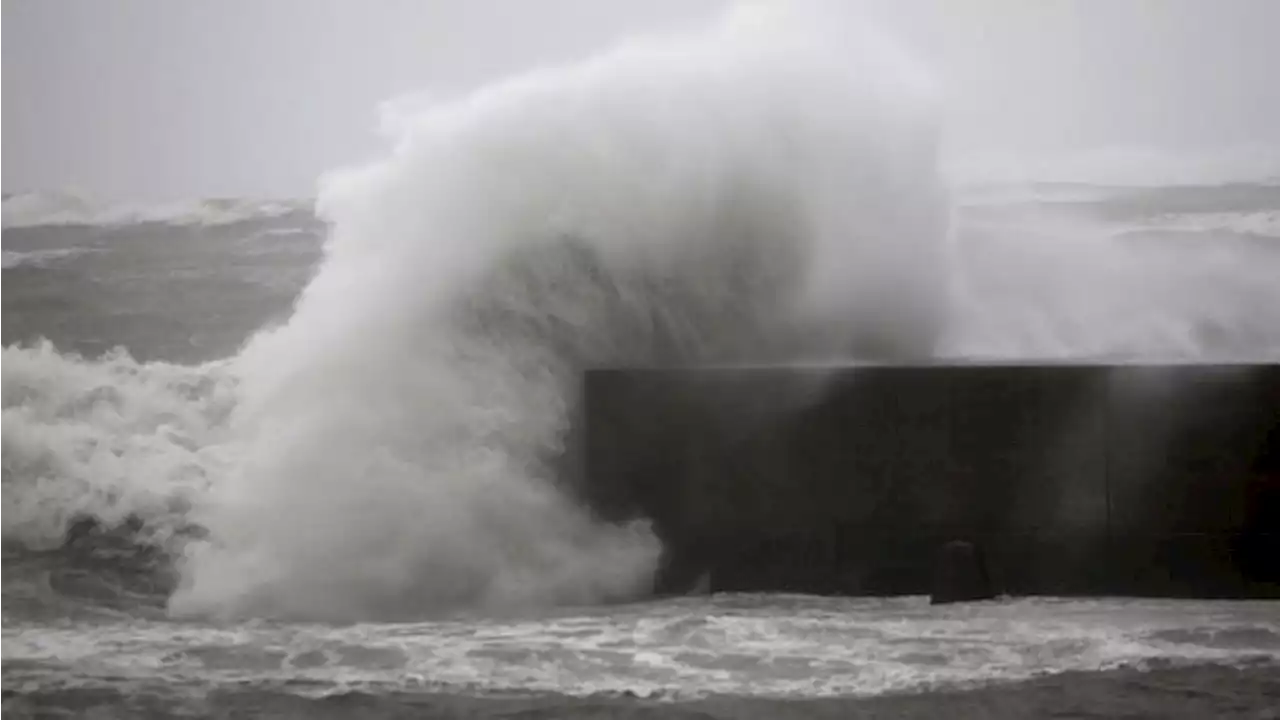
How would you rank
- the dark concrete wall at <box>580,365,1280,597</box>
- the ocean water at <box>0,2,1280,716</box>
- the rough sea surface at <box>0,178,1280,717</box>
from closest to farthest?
the rough sea surface at <box>0,178,1280,717</box>, the ocean water at <box>0,2,1280,716</box>, the dark concrete wall at <box>580,365,1280,597</box>

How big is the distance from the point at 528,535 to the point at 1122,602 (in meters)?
1.87

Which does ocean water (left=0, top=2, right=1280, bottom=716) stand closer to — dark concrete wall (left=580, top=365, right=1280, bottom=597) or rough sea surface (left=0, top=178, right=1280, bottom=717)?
rough sea surface (left=0, top=178, right=1280, bottom=717)

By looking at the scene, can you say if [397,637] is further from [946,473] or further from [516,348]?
[946,473]

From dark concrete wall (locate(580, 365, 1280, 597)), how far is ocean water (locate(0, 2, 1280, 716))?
0.15 metres

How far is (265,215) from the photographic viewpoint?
16.3 ft

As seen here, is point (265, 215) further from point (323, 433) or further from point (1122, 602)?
point (1122, 602)

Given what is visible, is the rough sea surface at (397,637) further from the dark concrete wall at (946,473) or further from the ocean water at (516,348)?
the dark concrete wall at (946,473)

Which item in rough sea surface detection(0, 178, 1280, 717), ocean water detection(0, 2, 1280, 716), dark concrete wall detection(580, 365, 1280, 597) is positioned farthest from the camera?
dark concrete wall detection(580, 365, 1280, 597)

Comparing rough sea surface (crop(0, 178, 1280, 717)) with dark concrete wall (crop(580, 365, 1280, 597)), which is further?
dark concrete wall (crop(580, 365, 1280, 597))

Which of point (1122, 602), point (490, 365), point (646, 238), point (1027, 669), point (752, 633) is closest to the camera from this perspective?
point (1027, 669)

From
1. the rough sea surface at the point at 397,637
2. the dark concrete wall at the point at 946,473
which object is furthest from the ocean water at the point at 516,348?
the dark concrete wall at the point at 946,473

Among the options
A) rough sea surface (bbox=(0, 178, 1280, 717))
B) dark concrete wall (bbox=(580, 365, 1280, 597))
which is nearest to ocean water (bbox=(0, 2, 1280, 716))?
rough sea surface (bbox=(0, 178, 1280, 717))

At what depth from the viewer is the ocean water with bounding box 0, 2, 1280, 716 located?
13.0 feet

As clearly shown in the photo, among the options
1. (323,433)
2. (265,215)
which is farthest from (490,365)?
(265,215)
